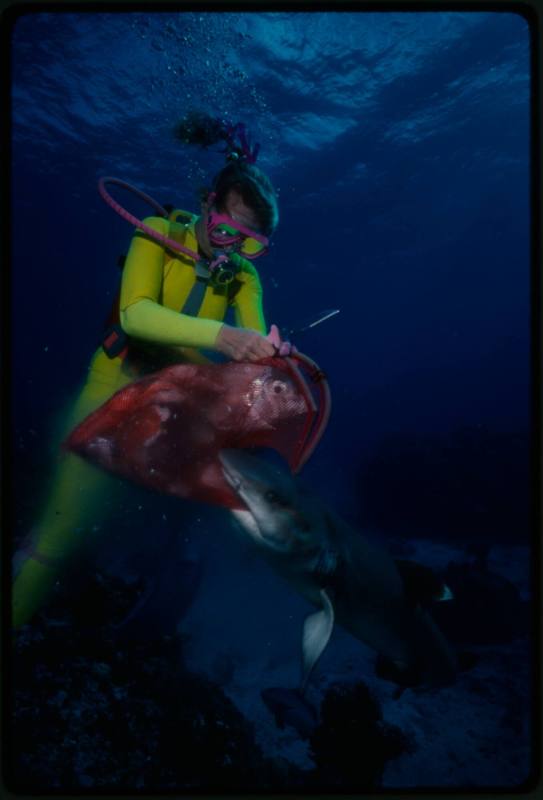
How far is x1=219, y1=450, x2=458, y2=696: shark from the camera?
2.88m

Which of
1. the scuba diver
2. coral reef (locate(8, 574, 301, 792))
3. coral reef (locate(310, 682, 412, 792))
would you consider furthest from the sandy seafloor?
the scuba diver

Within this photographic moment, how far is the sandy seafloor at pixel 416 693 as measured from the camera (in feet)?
17.5

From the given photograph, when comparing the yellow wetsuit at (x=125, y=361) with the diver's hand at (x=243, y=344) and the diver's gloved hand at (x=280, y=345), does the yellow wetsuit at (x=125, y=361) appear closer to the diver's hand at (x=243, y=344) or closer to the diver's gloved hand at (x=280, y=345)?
the diver's hand at (x=243, y=344)

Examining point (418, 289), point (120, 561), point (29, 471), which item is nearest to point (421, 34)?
point (29, 471)

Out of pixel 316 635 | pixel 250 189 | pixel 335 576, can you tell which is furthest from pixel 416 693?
pixel 250 189

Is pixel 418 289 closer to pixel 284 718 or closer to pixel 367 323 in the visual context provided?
pixel 367 323

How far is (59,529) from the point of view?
3471mm

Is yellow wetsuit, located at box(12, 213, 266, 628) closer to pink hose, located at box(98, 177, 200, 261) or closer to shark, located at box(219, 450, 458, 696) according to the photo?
pink hose, located at box(98, 177, 200, 261)

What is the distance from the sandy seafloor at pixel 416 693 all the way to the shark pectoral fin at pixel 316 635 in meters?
1.14

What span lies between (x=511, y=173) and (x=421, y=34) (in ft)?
49.6

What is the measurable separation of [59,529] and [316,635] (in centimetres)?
226

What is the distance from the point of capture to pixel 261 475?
2.76 m

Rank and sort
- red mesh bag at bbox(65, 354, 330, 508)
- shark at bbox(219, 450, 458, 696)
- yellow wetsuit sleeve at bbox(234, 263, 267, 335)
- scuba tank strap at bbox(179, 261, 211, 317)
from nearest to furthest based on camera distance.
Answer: red mesh bag at bbox(65, 354, 330, 508) < shark at bbox(219, 450, 458, 696) < scuba tank strap at bbox(179, 261, 211, 317) < yellow wetsuit sleeve at bbox(234, 263, 267, 335)

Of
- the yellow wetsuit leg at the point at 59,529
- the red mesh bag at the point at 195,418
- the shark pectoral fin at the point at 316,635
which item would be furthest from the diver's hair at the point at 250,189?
the shark pectoral fin at the point at 316,635
